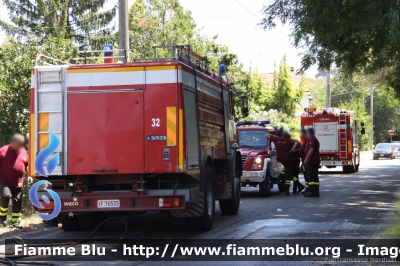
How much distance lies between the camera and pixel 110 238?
424 inches

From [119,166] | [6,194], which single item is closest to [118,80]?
[119,166]

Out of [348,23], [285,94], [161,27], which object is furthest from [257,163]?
[285,94]

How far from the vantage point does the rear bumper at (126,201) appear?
32.6ft

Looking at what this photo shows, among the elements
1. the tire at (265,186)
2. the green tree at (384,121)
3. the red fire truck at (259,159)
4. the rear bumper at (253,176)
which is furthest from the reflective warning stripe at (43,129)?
the green tree at (384,121)

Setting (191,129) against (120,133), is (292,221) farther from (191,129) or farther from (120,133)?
(120,133)

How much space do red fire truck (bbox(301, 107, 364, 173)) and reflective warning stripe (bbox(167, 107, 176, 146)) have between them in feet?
66.2

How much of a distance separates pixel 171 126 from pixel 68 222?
3.16m

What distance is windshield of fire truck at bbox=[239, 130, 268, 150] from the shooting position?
18.9 meters

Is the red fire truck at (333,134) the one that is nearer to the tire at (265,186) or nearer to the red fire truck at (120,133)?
the tire at (265,186)

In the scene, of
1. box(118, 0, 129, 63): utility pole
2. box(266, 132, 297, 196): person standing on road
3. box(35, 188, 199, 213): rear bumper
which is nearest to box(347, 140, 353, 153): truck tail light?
box(266, 132, 297, 196): person standing on road

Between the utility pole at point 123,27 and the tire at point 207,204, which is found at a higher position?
the utility pole at point 123,27

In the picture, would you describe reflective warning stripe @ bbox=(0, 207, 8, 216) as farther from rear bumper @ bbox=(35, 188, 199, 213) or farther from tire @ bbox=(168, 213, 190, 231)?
tire @ bbox=(168, 213, 190, 231)

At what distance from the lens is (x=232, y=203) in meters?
13.8

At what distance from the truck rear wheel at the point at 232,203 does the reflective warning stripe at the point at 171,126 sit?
4123mm
